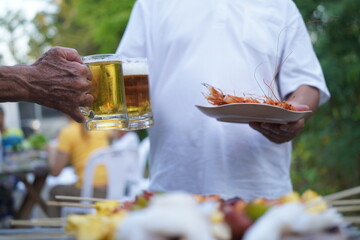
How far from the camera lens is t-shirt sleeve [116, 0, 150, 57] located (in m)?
2.61

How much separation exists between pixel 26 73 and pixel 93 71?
→ 22cm

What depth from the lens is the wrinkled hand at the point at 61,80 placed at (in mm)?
1937

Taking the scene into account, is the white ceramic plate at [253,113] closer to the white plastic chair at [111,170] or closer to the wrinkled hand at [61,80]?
the wrinkled hand at [61,80]

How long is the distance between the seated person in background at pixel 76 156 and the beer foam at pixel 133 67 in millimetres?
4079

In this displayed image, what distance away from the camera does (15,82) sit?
6.24 feet

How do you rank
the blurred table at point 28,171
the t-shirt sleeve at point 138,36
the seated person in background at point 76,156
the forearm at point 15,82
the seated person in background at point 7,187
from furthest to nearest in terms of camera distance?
1. the seated person in background at point 7,187
2. the blurred table at point 28,171
3. the seated person in background at point 76,156
4. the t-shirt sleeve at point 138,36
5. the forearm at point 15,82

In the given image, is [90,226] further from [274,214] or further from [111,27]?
[111,27]

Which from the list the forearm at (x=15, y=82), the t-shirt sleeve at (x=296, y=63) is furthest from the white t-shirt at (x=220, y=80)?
the forearm at (x=15, y=82)

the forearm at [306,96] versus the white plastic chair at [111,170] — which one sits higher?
the forearm at [306,96]

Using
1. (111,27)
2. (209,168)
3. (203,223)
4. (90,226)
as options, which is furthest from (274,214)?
(111,27)

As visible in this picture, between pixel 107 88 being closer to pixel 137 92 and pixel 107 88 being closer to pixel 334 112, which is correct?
pixel 137 92

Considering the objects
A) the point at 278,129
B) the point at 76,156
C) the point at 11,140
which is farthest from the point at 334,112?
the point at 11,140

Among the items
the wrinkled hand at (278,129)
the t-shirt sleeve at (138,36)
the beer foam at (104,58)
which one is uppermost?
the t-shirt sleeve at (138,36)

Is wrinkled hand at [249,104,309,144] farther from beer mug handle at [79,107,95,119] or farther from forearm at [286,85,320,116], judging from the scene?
beer mug handle at [79,107,95,119]
